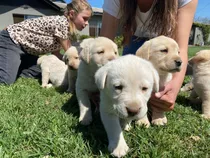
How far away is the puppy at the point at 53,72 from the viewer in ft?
15.3

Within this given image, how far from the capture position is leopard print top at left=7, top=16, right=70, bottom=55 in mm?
4949

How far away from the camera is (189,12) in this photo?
10.4 feet

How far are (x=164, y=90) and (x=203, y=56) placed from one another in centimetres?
93

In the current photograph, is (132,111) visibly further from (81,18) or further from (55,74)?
(81,18)

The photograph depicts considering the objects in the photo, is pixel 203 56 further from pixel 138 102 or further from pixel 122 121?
pixel 138 102

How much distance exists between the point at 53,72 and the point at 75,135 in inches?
109

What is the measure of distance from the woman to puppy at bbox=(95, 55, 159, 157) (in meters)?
0.70

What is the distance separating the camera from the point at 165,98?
266cm

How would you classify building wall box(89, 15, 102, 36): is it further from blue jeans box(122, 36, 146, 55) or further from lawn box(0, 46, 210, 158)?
lawn box(0, 46, 210, 158)

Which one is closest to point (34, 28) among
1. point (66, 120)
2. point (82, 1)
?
point (82, 1)

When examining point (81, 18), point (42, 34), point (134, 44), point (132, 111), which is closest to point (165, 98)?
point (132, 111)

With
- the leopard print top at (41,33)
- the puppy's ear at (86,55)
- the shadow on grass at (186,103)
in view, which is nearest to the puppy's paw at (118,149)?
the puppy's ear at (86,55)

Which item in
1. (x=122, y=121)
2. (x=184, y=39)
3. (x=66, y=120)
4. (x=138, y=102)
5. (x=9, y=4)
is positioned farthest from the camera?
(x=9, y=4)

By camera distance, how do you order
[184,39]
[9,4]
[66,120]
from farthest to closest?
[9,4]
[184,39]
[66,120]
